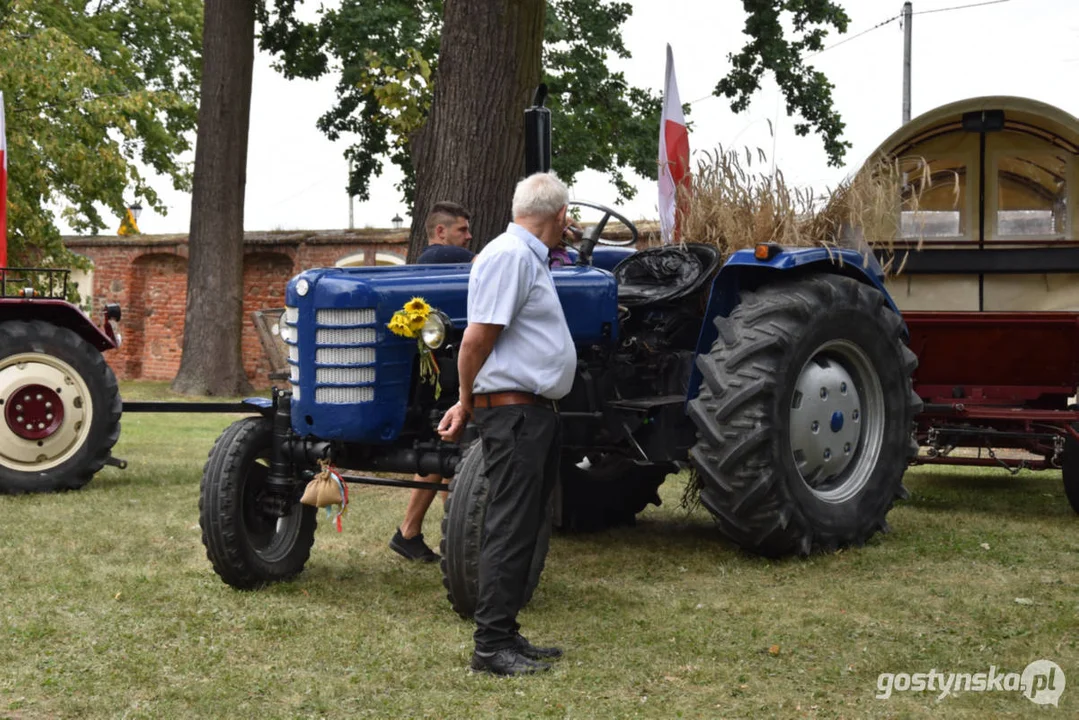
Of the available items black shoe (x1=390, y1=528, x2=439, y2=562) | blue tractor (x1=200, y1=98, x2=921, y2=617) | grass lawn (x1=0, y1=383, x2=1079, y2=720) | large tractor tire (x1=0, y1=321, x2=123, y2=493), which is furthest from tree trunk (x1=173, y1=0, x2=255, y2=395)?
black shoe (x1=390, y1=528, x2=439, y2=562)

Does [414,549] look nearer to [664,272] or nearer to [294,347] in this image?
[294,347]

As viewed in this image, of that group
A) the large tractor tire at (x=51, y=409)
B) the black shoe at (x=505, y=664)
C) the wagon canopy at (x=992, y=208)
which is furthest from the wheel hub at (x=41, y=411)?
the wagon canopy at (x=992, y=208)

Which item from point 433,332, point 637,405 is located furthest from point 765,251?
point 433,332

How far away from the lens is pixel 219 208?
17359mm

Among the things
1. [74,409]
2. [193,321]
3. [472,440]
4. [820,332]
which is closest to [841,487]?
[820,332]

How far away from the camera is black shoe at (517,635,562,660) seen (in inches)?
160

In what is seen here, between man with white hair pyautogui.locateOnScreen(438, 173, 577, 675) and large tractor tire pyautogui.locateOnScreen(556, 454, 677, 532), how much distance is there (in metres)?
2.04

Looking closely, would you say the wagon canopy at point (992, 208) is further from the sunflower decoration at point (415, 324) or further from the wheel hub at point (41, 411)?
the wheel hub at point (41, 411)

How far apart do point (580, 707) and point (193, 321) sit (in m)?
14.9

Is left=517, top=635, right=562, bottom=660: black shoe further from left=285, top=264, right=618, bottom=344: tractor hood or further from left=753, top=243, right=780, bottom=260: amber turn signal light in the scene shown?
left=753, top=243, right=780, bottom=260: amber turn signal light

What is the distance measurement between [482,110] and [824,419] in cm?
325

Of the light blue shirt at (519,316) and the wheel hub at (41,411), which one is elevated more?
the light blue shirt at (519,316)

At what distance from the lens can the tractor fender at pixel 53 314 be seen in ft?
26.3

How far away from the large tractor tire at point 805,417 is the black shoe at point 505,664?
5.43 feet
